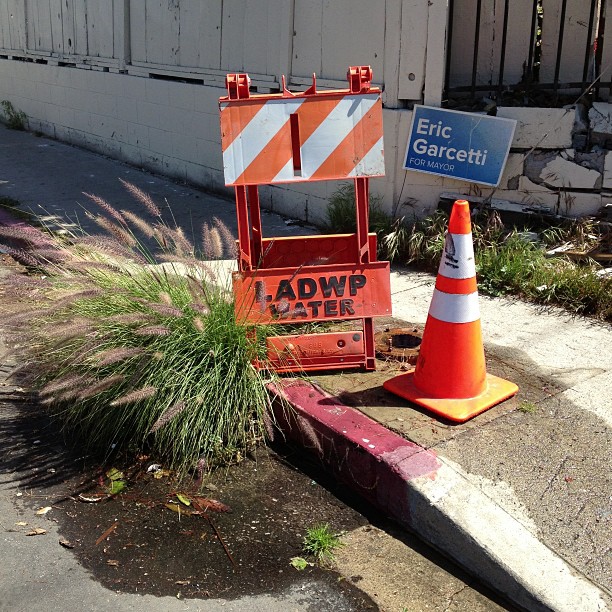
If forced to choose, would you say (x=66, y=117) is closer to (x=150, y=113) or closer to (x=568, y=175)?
(x=150, y=113)

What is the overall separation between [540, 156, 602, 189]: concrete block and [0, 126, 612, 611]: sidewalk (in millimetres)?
1354

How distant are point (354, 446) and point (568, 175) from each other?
11.3ft

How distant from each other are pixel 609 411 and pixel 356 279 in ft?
4.89

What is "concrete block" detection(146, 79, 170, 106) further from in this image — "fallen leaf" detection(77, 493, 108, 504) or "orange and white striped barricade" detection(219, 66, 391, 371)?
"fallen leaf" detection(77, 493, 108, 504)

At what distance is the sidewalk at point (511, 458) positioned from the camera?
3.04 m

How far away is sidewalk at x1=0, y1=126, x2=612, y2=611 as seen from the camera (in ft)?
9.99

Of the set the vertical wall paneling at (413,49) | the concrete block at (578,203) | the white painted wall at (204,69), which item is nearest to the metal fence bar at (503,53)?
the white painted wall at (204,69)

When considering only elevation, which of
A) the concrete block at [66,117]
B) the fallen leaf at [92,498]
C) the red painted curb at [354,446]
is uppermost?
the concrete block at [66,117]

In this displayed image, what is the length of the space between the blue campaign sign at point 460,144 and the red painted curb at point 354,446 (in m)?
2.80

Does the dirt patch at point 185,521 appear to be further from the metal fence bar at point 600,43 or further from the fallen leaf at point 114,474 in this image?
the metal fence bar at point 600,43

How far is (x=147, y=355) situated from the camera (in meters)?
4.00

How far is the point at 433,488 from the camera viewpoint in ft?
11.1

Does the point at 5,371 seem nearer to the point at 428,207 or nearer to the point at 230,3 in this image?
the point at 428,207

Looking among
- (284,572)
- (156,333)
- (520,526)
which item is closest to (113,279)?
(156,333)
